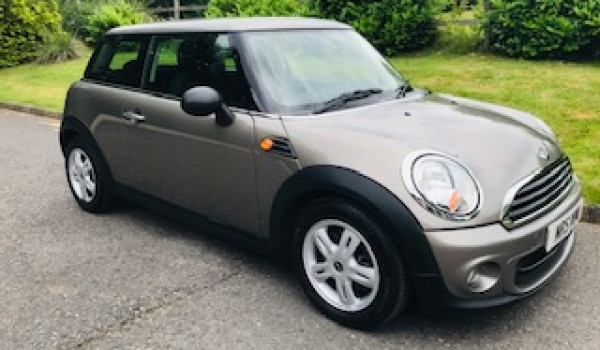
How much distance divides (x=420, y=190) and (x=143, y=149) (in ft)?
7.14

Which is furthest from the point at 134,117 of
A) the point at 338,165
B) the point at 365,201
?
the point at 365,201

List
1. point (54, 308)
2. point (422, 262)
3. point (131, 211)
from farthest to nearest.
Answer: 1. point (131, 211)
2. point (54, 308)
3. point (422, 262)

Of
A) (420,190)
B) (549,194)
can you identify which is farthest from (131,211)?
(549,194)

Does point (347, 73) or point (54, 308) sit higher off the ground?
point (347, 73)

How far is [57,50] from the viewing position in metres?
15.4

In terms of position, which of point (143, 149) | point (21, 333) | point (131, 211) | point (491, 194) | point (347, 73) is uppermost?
point (347, 73)

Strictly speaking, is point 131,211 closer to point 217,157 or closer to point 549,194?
point 217,157

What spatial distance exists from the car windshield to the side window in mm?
133

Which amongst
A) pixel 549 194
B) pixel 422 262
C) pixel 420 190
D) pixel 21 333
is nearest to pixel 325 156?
pixel 420 190

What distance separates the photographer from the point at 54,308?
3412 millimetres

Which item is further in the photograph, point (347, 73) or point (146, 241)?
point (146, 241)

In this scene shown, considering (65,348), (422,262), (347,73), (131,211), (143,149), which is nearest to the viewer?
(422,262)

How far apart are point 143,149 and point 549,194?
2631mm

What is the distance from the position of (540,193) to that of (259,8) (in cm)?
1144
